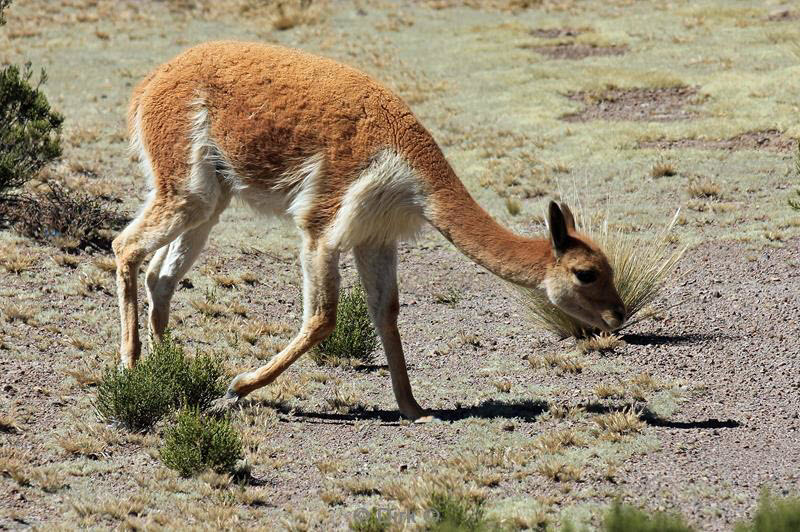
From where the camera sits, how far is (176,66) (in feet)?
23.0

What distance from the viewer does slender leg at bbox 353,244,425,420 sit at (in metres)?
6.77

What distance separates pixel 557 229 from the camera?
6.06 metres

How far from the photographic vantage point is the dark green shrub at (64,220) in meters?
10.0

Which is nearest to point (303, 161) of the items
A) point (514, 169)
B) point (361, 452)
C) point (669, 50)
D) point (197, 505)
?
point (361, 452)

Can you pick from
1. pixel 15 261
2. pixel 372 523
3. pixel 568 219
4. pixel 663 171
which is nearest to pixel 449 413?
pixel 568 219

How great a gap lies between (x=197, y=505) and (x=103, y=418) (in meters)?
1.37

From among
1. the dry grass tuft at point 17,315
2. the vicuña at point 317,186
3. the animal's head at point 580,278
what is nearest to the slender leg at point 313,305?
the vicuña at point 317,186

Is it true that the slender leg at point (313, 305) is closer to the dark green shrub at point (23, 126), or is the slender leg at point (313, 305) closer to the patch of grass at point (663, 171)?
the dark green shrub at point (23, 126)

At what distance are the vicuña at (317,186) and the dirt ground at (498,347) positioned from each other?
2.09ft

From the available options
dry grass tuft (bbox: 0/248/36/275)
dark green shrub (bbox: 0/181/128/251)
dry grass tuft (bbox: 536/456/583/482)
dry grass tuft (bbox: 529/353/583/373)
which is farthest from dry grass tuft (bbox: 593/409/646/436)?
dark green shrub (bbox: 0/181/128/251)

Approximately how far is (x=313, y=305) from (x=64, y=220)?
444 cm

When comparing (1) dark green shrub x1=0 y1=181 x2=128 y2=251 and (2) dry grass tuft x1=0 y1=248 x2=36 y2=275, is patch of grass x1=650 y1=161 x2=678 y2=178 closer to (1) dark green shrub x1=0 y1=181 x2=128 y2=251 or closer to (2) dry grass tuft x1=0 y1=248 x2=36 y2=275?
(1) dark green shrub x1=0 y1=181 x2=128 y2=251

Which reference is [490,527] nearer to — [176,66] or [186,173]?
[186,173]

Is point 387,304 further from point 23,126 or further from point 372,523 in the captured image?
point 23,126
